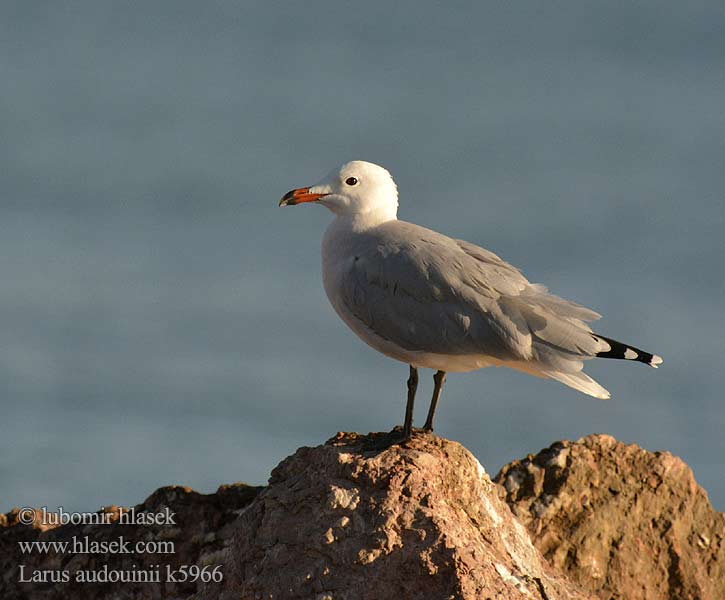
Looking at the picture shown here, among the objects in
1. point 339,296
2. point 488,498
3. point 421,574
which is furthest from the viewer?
point 339,296

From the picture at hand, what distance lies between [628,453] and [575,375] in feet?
4.43

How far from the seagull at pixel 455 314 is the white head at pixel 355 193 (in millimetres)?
701

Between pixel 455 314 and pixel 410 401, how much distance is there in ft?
2.60

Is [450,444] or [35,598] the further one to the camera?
[35,598]

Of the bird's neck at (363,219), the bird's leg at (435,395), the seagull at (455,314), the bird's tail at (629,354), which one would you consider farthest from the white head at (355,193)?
the bird's tail at (629,354)

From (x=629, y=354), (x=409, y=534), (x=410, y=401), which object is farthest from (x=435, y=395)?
(x=409, y=534)

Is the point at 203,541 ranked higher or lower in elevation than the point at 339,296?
lower

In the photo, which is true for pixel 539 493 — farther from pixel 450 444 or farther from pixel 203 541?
pixel 203 541

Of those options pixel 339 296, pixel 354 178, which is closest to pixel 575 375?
pixel 339 296

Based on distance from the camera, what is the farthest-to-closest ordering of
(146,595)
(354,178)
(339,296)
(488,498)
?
(354,178) < (339,296) < (146,595) < (488,498)

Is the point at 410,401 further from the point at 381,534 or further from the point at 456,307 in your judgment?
the point at 381,534

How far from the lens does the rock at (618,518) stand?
1137 cm

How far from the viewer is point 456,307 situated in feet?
35.2

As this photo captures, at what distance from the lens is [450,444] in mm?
9859
